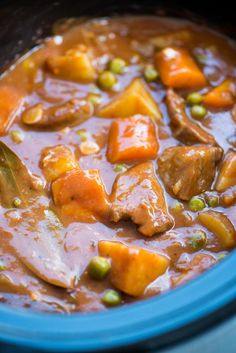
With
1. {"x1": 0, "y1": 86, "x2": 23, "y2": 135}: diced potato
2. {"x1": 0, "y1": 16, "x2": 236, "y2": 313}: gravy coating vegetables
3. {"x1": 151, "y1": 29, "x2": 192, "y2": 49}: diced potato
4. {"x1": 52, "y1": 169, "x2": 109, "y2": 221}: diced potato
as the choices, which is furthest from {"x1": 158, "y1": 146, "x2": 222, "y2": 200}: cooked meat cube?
{"x1": 151, "y1": 29, "x2": 192, "y2": 49}: diced potato

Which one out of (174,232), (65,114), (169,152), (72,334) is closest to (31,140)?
(65,114)

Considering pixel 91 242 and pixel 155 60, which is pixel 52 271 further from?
pixel 155 60

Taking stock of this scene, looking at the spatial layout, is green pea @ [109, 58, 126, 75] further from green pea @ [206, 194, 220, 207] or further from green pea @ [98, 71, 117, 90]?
green pea @ [206, 194, 220, 207]

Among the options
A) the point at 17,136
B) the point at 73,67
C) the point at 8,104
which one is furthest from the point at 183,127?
the point at 8,104

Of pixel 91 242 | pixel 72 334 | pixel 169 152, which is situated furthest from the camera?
pixel 169 152

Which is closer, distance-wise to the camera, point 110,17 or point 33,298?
point 33,298

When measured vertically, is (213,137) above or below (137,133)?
below

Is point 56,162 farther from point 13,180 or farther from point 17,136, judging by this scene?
point 17,136
